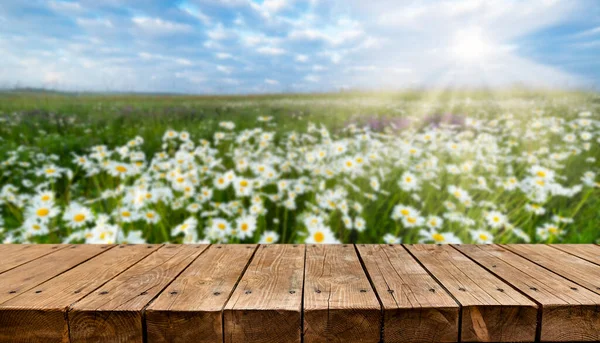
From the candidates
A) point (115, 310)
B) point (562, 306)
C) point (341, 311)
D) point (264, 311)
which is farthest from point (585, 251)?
point (115, 310)

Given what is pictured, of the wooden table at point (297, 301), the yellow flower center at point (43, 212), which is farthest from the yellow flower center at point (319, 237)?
the yellow flower center at point (43, 212)

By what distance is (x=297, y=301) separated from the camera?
1.04 m

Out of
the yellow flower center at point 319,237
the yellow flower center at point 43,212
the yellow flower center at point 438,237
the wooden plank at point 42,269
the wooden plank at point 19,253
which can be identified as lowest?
the yellow flower center at point 438,237

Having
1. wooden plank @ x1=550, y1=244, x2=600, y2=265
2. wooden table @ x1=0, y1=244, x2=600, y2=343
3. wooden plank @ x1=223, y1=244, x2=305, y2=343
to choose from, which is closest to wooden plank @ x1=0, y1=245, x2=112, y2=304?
wooden table @ x1=0, y1=244, x2=600, y2=343

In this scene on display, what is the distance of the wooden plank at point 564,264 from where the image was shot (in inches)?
49.5

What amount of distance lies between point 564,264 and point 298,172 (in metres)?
1.90

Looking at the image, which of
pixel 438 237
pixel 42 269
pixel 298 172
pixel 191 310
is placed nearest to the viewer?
pixel 191 310

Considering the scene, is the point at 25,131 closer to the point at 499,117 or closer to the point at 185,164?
the point at 185,164

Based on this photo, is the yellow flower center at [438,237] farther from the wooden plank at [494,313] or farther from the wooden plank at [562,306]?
the wooden plank at [494,313]

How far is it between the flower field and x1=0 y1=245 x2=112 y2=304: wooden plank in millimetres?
754

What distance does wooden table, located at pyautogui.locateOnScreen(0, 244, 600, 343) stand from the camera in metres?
1.00

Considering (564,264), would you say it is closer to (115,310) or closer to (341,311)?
(341,311)

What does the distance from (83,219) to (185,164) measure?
735 millimetres

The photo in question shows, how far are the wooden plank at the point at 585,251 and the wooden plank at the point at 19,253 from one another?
186 cm
